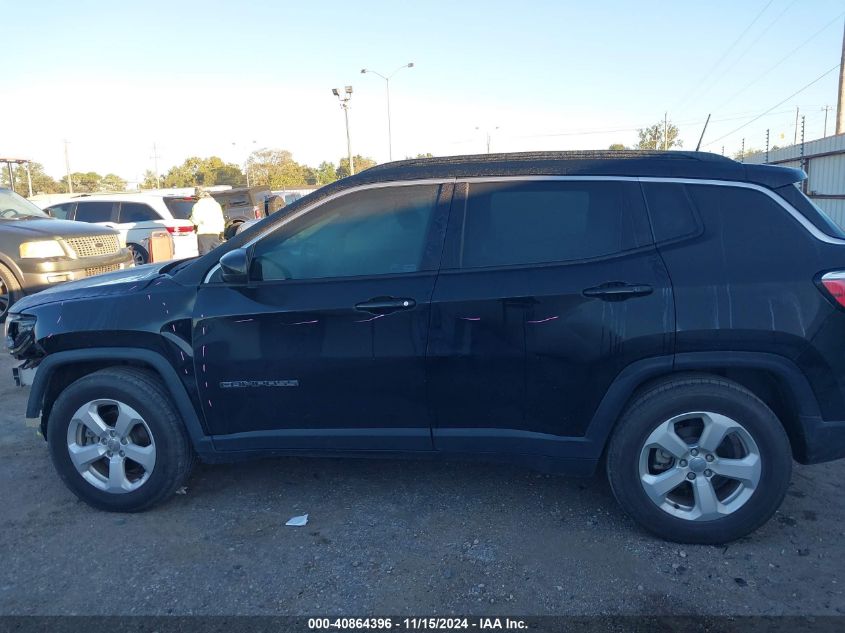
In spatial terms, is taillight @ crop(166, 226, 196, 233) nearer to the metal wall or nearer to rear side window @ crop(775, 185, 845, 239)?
the metal wall

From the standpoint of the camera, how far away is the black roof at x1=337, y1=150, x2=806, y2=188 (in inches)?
125

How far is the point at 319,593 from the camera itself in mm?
2889

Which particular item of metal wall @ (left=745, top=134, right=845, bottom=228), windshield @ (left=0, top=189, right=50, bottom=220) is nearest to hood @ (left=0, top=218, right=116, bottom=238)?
windshield @ (left=0, top=189, right=50, bottom=220)

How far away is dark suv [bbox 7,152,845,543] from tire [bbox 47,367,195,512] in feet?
0.04

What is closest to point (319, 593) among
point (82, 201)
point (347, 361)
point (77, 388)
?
point (347, 361)

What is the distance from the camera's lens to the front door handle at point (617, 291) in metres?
3.11

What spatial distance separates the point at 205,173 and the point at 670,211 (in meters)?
64.8

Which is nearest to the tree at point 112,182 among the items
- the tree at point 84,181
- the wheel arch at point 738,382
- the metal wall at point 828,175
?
the tree at point 84,181

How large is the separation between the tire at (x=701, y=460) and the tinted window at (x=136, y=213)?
11749 millimetres

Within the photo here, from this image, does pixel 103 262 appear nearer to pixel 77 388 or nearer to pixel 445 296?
pixel 77 388

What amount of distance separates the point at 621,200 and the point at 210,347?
7.37 ft

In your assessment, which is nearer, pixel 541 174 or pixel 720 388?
pixel 720 388

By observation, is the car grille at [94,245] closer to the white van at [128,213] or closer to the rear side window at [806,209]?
the white van at [128,213]

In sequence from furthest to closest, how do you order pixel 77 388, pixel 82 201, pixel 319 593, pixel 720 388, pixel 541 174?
pixel 82 201
pixel 77 388
pixel 541 174
pixel 720 388
pixel 319 593
